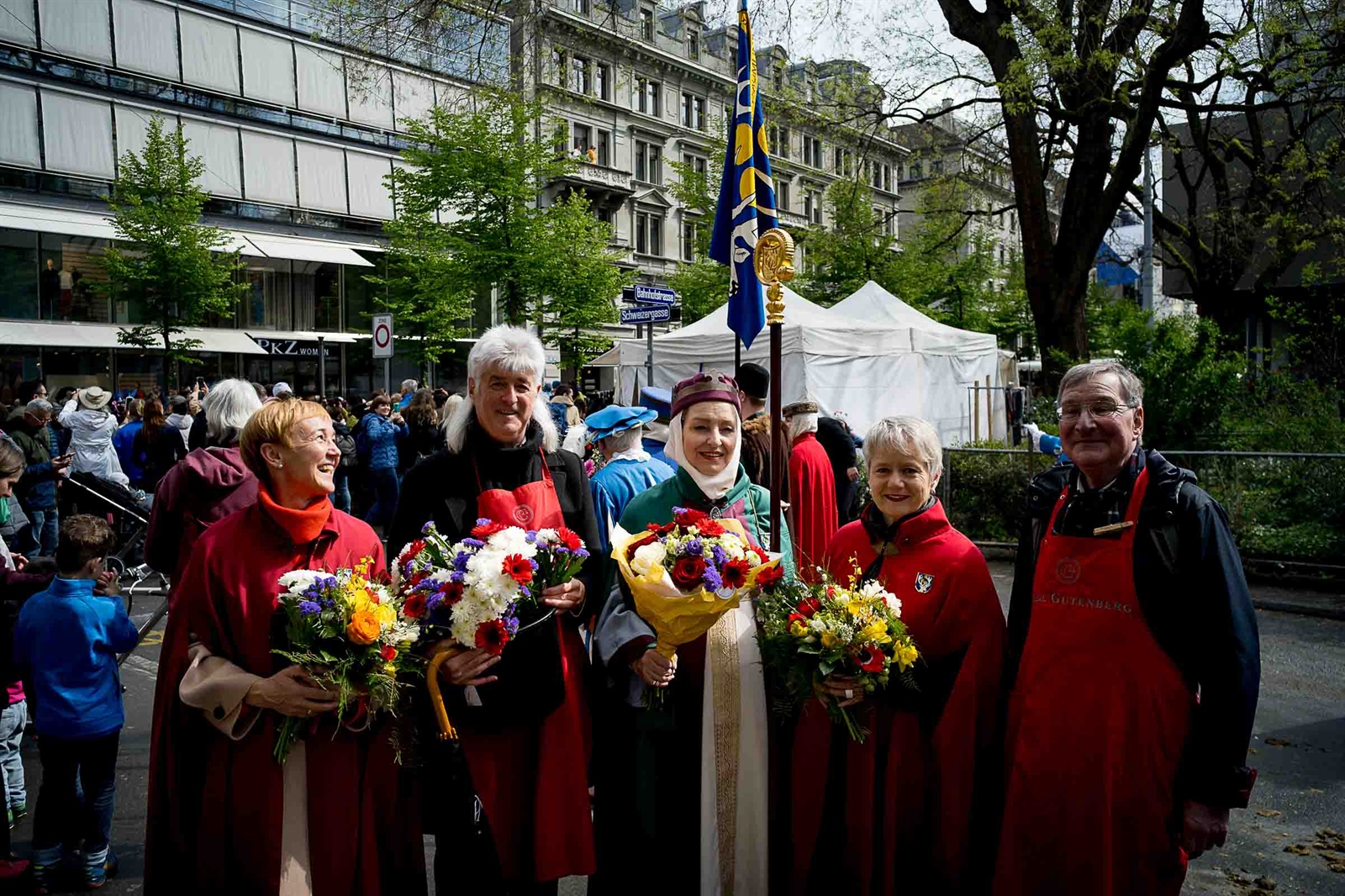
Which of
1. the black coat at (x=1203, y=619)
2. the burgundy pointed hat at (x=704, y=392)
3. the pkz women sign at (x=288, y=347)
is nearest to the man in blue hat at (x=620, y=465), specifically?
the burgundy pointed hat at (x=704, y=392)

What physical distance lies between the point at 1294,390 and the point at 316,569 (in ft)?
44.7

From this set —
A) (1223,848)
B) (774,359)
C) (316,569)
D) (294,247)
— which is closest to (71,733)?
(316,569)

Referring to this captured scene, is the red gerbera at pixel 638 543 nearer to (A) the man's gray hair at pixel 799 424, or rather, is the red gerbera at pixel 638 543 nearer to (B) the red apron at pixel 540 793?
(B) the red apron at pixel 540 793

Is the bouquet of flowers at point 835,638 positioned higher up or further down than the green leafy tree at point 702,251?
further down

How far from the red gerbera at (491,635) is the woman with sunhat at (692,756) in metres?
0.53

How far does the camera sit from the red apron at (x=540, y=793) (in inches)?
130

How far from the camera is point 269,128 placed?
111ft

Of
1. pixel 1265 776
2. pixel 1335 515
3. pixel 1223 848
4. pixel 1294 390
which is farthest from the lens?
pixel 1294 390

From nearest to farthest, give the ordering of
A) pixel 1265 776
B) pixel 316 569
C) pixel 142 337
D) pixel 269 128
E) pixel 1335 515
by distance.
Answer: pixel 316 569 → pixel 1265 776 → pixel 1335 515 → pixel 142 337 → pixel 269 128

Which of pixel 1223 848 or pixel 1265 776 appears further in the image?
pixel 1265 776

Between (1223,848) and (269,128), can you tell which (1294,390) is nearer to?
(1223,848)

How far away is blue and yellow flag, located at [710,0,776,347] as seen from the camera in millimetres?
4586

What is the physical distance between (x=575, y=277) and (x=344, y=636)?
96.8 feet

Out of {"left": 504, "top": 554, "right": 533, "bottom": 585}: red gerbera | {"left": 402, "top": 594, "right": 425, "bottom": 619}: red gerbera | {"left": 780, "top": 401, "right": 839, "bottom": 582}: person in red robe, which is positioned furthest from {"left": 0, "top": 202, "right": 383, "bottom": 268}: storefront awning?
{"left": 504, "top": 554, "right": 533, "bottom": 585}: red gerbera
